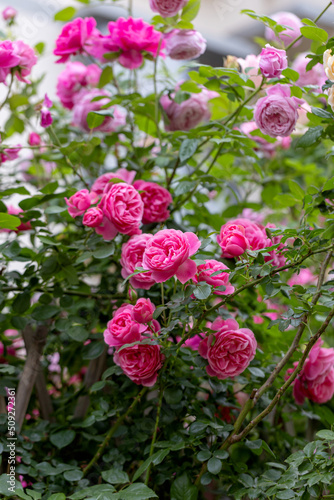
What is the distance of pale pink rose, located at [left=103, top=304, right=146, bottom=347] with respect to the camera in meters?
0.73

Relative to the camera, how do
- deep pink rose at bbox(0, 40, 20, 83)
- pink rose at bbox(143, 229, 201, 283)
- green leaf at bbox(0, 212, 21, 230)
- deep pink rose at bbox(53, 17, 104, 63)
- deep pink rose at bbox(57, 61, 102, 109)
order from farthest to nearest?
deep pink rose at bbox(57, 61, 102, 109) → deep pink rose at bbox(53, 17, 104, 63) → deep pink rose at bbox(0, 40, 20, 83) → green leaf at bbox(0, 212, 21, 230) → pink rose at bbox(143, 229, 201, 283)

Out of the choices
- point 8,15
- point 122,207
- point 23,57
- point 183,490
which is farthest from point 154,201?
point 8,15

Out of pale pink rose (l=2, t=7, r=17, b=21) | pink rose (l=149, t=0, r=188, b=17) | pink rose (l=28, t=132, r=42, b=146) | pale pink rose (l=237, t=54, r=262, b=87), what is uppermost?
pink rose (l=149, t=0, r=188, b=17)

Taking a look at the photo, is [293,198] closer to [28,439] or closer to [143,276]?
[143,276]

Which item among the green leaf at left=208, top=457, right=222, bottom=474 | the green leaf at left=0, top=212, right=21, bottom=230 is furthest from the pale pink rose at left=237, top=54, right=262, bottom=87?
the green leaf at left=208, top=457, right=222, bottom=474

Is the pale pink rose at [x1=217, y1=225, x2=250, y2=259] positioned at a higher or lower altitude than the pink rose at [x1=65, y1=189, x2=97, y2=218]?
higher

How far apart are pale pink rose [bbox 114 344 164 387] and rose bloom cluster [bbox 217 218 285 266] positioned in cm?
18

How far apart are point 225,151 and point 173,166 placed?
A: 0.14 m

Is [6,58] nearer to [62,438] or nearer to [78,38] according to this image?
[78,38]

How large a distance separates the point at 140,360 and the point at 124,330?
0.16 feet

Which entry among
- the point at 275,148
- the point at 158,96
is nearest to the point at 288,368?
the point at 158,96

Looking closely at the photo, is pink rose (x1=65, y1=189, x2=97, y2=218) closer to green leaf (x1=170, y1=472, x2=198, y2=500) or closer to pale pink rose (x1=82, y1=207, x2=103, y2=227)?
pale pink rose (x1=82, y1=207, x2=103, y2=227)

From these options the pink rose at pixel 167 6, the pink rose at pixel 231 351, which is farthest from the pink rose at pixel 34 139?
the pink rose at pixel 231 351

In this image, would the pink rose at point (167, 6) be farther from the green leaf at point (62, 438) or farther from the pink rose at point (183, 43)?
the green leaf at point (62, 438)
